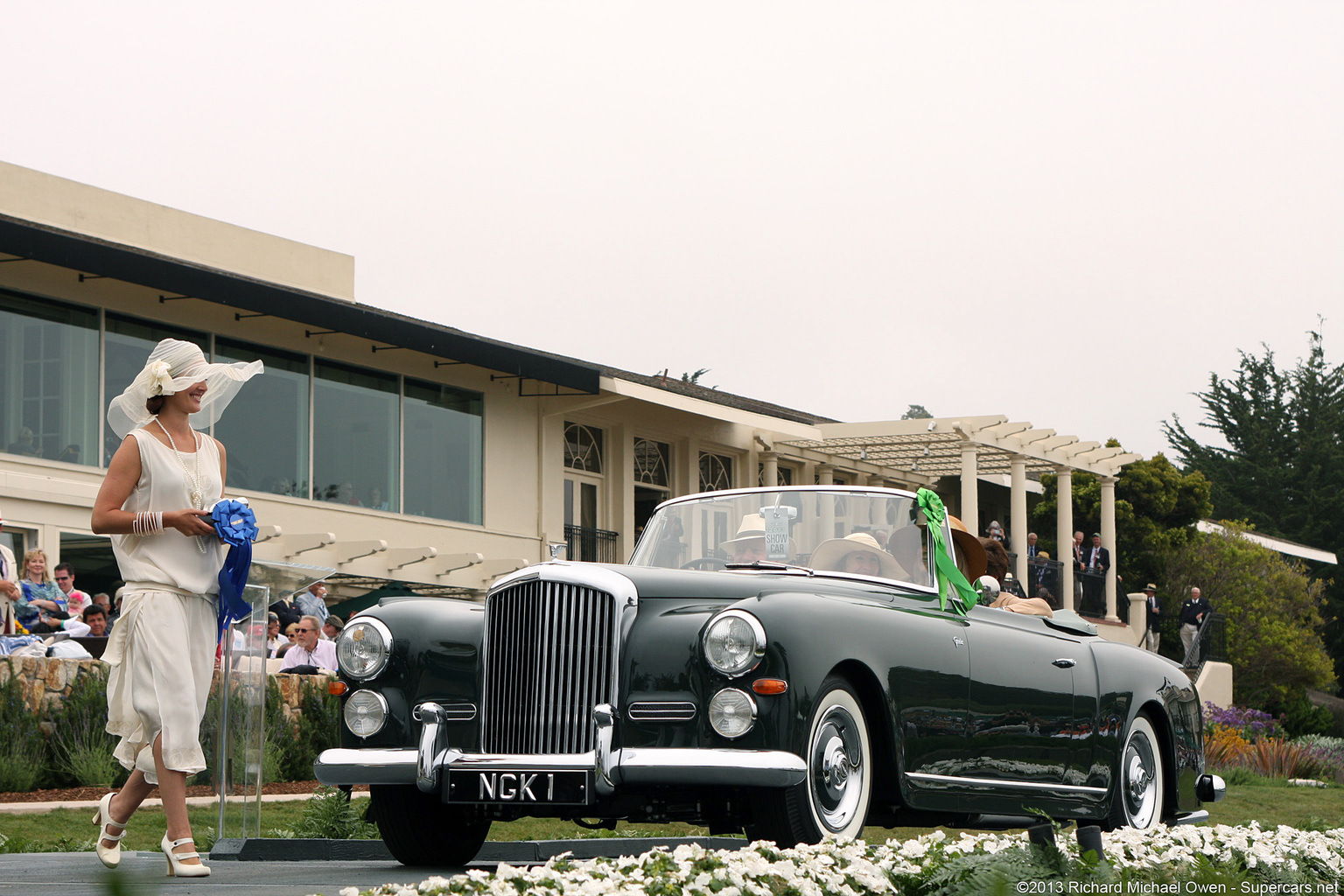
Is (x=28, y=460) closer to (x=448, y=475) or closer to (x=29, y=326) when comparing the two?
(x=29, y=326)

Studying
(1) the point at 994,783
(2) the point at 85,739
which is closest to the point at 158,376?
(1) the point at 994,783

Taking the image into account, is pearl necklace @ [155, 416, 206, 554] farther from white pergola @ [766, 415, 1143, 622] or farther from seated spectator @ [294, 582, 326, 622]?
white pergola @ [766, 415, 1143, 622]

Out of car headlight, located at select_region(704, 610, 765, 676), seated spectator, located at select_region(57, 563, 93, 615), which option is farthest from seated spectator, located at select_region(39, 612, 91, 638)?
car headlight, located at select_region(704, 610, 765, 676)

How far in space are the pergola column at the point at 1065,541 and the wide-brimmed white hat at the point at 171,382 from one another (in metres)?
25.3

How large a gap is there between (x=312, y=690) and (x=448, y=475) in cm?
1154

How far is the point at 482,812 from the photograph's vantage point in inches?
266

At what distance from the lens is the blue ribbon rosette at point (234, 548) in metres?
6.33

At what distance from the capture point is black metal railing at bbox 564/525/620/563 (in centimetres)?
2711

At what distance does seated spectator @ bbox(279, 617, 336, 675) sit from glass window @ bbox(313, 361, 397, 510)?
7714 millimetres

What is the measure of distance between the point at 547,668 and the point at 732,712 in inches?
31.1

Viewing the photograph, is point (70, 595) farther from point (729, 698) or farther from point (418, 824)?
point (729, 698)

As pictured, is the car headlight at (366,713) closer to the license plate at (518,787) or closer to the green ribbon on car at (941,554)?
the license plate at (518,787)

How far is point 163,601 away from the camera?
6.29 meters

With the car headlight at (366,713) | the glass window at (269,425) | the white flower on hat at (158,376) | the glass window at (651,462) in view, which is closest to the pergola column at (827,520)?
the car headlight at (366,713)
